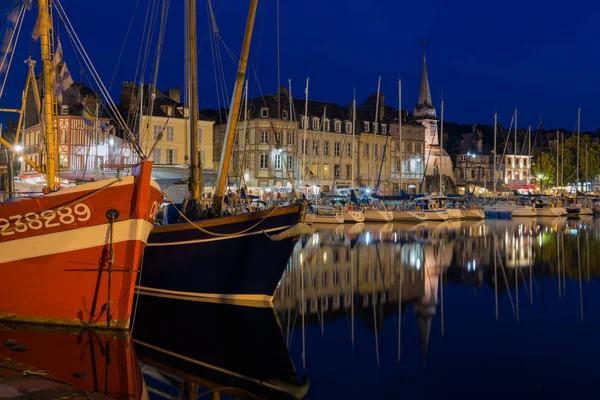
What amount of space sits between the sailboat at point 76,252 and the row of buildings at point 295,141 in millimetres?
33126

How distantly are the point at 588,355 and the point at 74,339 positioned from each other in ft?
32.5

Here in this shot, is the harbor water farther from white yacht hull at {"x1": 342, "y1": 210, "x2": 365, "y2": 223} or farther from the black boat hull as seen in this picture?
white yacht hull at {"x1": 342, "y1": 210, "x2": 365, "y2": 223}

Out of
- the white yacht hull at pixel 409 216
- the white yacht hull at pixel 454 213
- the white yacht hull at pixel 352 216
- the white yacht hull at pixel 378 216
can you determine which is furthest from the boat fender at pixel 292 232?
the white yacht hull at pixel 454 213

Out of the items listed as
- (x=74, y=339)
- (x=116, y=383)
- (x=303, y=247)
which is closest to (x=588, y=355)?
(x=116, y=383)

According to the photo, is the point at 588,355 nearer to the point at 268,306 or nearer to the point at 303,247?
the point at 268,306

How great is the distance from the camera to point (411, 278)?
21.7 metres

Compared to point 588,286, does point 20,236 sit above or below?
above

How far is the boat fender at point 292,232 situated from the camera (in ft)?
48.9

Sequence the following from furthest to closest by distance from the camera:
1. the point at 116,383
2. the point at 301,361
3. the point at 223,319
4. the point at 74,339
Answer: the point at 223,319, the point at 74,339, the point at 301,361, the point at 116,383

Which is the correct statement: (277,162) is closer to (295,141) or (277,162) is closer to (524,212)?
(295,141)

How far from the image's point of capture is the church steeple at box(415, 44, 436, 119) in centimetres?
9719

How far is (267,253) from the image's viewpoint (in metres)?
15.3

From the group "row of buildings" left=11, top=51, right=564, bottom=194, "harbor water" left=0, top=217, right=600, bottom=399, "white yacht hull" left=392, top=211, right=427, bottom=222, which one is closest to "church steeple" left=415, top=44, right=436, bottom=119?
"row of buildings" left=11, top=51, right=564, bottom=194

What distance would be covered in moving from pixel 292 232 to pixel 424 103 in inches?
3440
